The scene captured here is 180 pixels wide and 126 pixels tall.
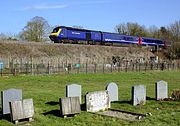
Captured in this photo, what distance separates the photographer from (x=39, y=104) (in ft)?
54.1

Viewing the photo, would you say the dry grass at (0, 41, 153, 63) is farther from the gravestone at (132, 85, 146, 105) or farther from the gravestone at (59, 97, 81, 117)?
the gravestone at (59, 97, 81, 117)

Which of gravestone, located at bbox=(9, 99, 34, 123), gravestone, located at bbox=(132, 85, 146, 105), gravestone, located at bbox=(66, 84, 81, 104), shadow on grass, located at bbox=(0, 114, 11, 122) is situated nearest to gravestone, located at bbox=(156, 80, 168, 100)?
gravestone, located at bbox=(132, 85, 146, 105)

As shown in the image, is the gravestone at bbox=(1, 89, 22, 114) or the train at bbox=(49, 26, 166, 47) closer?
the gravestone at bbox=(1, 89, 22, 114)

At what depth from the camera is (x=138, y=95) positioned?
1712 centimetres

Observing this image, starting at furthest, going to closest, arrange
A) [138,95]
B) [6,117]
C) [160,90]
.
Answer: [160,90]
[138,95]
[6,117]

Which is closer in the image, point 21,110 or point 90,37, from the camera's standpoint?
point 21,110

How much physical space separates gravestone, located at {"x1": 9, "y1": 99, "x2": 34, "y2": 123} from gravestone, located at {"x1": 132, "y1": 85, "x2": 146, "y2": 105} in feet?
18.7

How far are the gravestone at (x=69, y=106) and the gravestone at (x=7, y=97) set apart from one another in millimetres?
1697

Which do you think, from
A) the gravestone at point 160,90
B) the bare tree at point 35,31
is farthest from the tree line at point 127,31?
the gravestone at point 160,90

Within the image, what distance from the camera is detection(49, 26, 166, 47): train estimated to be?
6072 cm

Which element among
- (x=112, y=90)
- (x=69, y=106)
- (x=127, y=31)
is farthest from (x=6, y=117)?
(x=127, y=31)

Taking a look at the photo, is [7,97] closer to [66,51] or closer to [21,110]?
[21,110]

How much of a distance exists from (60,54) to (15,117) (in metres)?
47.7

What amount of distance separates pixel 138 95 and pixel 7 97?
6.67 metres
